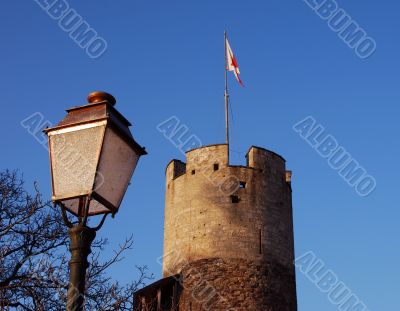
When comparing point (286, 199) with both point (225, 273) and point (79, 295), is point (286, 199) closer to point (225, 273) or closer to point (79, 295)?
point (225, 273)

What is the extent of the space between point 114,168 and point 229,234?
46.2 feet

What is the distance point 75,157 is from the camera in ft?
11.2

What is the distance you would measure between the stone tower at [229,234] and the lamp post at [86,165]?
13.8 meters

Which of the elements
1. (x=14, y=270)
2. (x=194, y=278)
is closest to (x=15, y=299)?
(x=14, y=270)

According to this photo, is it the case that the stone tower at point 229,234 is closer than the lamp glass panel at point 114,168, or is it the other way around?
the lamp glass panel at point 114,168

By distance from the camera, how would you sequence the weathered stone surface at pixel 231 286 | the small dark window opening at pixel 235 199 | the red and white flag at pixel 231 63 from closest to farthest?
the weathered stone surface at pixel 231 286 → the small dark window opening at pixel 235 199 → the red and white flag at pixel 231 63

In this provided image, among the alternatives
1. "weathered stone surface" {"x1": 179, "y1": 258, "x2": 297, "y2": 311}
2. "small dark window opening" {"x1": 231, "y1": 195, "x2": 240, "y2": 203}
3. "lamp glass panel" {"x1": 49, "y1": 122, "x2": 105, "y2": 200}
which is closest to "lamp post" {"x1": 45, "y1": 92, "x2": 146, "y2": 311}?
"lamp glass panel" {"x1": 49, "y1": 122, "x2": 105, "y2": 200}

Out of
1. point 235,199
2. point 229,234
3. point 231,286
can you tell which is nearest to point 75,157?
point 231,286

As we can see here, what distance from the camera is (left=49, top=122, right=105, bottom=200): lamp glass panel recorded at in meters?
3.35

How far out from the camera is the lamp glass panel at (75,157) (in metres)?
3.35

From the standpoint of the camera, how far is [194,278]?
1716cm

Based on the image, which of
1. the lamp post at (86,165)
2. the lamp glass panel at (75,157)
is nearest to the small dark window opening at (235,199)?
the lamp post at (86,165)

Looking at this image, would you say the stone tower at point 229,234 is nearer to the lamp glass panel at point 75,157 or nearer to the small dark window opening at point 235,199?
the small dark window opening at point 235,199

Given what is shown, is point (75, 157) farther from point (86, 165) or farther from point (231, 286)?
point (231, 286)
